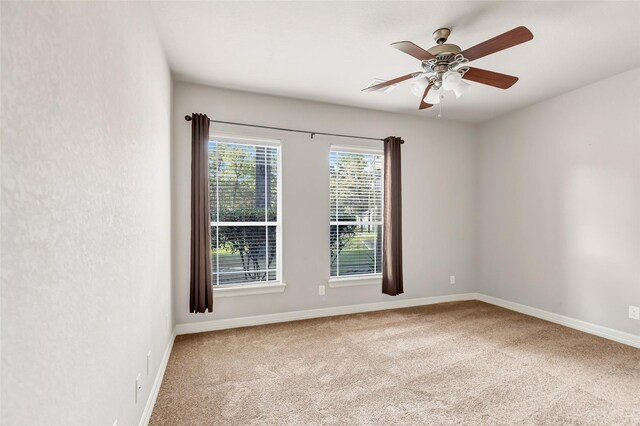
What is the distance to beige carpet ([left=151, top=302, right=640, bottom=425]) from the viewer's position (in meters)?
2.03

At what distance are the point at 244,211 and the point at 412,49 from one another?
2.44 metres

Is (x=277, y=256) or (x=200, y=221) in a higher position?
(x=200, y=221)

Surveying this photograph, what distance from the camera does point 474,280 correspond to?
16.3ft

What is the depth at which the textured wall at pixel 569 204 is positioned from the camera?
3.22 m

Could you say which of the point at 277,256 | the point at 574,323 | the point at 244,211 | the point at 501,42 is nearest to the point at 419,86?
the point at 501,42

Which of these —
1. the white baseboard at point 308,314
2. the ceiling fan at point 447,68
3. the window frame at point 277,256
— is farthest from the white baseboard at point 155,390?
the ceiling fan at point 447,68

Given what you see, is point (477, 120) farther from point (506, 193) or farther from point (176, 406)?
point (176, 406)

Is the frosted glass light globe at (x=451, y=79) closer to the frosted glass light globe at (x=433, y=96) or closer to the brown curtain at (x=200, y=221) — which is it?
the frosted glass light globe at (x=433, y=96)

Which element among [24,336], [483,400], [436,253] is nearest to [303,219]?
[436,253]

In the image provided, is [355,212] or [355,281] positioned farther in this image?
[355,212]

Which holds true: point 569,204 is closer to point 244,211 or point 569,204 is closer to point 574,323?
point 574,323

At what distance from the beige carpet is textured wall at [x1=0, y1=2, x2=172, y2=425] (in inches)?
27.4

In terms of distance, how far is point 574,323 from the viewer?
3.63m

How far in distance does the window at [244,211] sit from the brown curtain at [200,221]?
0.68ft
